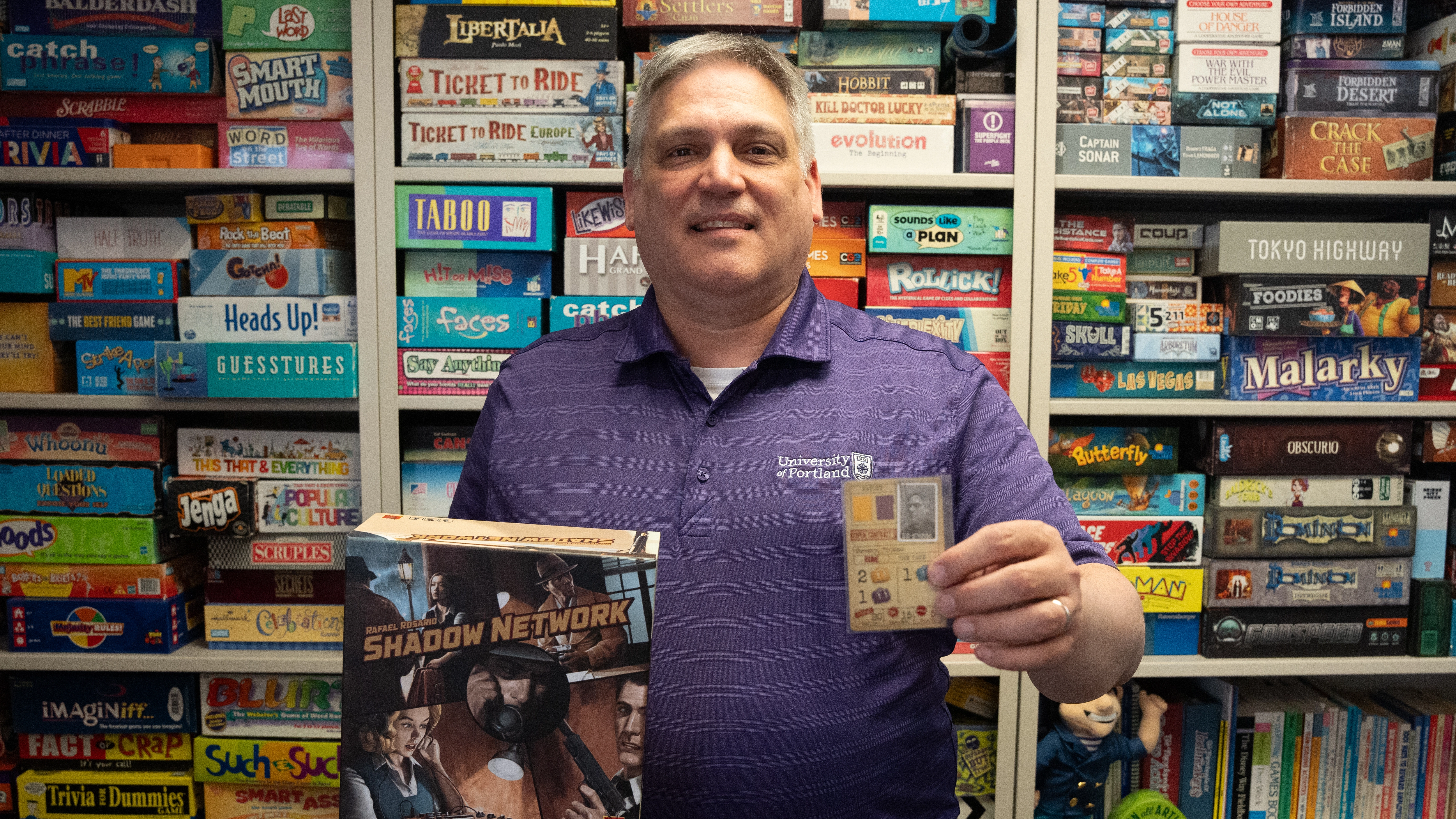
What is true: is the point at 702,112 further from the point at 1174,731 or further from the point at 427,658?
the point at 1174,731

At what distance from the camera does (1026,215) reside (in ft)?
5.30

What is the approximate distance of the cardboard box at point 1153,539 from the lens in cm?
169

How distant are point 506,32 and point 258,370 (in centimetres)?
81

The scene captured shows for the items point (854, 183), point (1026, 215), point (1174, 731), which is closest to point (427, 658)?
point (854, 183)

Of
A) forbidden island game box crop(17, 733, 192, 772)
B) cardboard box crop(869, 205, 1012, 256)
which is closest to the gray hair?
cardboard box crop(869, 205, 1012, 256)

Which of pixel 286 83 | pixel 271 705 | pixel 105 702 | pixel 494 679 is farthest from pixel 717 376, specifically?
pixel 105 702

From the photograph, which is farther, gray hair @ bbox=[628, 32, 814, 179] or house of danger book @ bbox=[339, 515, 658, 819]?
gray hair @ bbox=[628, 32, 814, 179]

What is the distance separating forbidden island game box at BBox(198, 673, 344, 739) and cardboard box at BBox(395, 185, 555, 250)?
0.91m

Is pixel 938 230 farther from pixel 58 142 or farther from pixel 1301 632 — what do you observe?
pixel 58 142

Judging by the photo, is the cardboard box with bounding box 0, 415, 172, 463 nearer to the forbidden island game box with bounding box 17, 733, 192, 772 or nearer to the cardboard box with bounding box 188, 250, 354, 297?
the cardboard box with bounding box 188, 250, 354, 297

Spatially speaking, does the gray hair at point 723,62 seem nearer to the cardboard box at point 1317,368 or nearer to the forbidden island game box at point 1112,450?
the forbidden island game box at point 1112,450

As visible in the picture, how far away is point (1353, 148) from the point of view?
1674 mm

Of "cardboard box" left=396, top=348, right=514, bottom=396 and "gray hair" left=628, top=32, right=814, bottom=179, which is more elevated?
"gray hair" left=628, top=32, right=814, bottom=179

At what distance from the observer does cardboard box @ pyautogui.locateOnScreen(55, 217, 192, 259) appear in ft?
5.55
